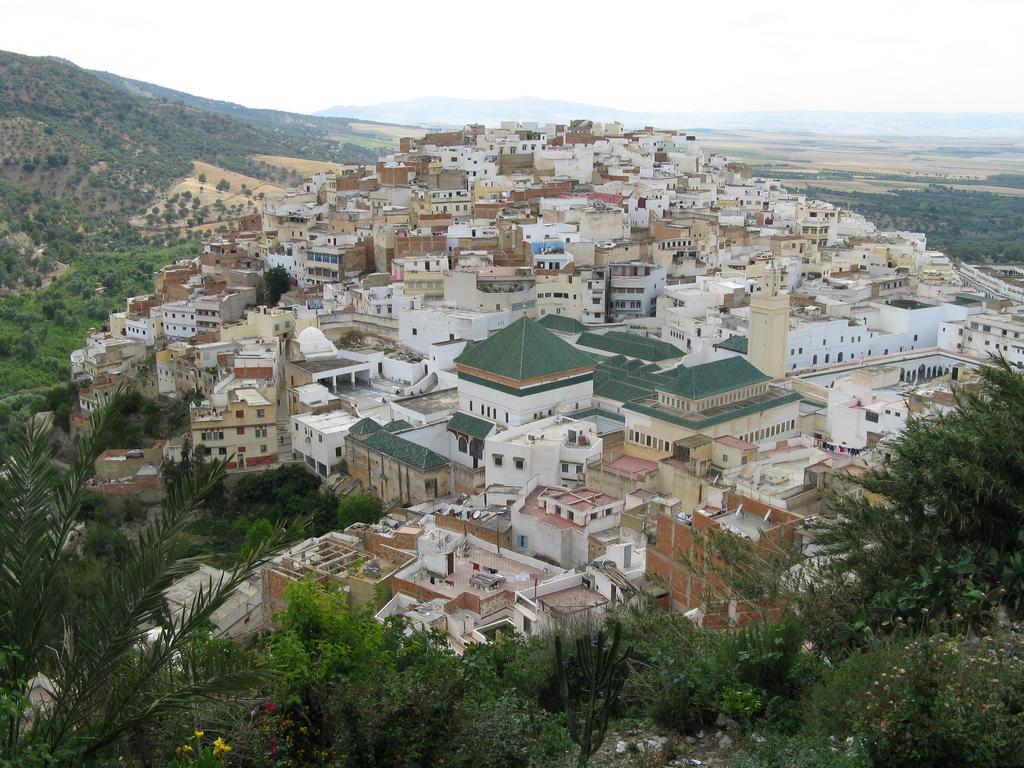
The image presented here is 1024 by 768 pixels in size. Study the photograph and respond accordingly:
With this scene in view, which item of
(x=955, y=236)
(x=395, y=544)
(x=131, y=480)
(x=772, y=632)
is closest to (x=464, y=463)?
(x=395, y=544)

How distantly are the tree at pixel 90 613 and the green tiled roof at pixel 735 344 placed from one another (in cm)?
1941

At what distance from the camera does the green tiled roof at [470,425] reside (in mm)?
19688

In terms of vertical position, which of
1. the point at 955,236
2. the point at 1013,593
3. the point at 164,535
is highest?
the point at 164,535

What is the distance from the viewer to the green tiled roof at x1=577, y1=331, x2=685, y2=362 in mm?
23609

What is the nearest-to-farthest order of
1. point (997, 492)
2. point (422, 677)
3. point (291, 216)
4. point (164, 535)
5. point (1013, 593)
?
point (164, 535), point (422, 677), point (1013, 593), point (997, 492), point (291, 216)

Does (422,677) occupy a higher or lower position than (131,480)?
higher

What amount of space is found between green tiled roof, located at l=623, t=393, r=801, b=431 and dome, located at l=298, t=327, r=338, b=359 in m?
8.41

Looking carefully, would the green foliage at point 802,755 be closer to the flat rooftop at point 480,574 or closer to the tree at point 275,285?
the flat rooftop at point 480,574

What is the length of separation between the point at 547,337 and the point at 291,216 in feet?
59.5

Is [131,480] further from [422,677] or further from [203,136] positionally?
[203,136]

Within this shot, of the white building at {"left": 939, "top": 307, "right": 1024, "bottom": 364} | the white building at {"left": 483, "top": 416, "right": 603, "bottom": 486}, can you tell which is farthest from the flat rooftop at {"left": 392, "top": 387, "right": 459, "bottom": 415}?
the white building at {"left": 939, "top": 307, "right": 1024, "bottom": 364}

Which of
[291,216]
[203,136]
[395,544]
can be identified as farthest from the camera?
[203,136]

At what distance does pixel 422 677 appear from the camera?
6.79 m

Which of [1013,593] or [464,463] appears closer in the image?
[1013,593]
